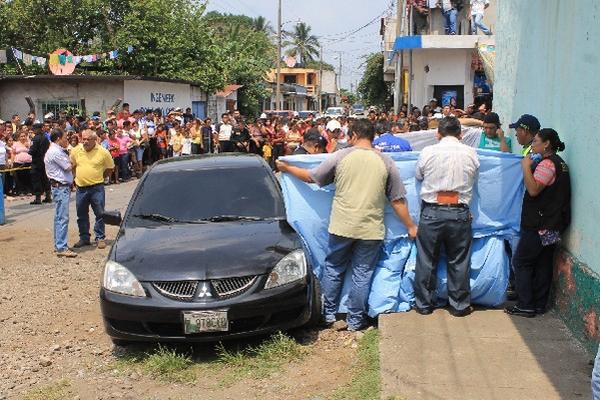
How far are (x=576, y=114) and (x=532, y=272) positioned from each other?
4.39 feet

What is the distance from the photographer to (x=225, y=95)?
122 ft

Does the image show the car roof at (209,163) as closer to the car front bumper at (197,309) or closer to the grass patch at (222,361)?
the car front bumper at (197,309)

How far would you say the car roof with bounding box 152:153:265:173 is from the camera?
6.71m

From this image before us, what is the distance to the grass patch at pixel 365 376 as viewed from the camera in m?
4.47

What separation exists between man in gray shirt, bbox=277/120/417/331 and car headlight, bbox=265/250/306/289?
1.57ft

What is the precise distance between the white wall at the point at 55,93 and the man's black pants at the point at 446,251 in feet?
69.4

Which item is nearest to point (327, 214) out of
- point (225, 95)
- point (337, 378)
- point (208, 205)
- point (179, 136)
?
point (208, 205)

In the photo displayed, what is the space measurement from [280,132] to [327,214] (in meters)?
17.1

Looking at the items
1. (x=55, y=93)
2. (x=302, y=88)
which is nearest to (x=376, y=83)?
(x=302, y=88)

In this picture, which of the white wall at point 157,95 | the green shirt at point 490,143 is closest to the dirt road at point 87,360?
the green shirt at point 490,143

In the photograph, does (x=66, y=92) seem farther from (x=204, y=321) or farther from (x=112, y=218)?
(x=204, y=321)

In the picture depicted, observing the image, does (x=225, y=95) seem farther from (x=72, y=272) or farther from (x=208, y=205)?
(x=208, y=205)

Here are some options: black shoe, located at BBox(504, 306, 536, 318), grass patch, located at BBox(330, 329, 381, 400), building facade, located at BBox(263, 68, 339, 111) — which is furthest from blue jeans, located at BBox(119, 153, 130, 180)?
building facade, located at BBox(263, 68, 339, 111)

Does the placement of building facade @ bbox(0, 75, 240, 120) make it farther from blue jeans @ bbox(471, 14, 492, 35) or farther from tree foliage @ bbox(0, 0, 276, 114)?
blue jeans @ bbox(471, 14, 492, 35)
